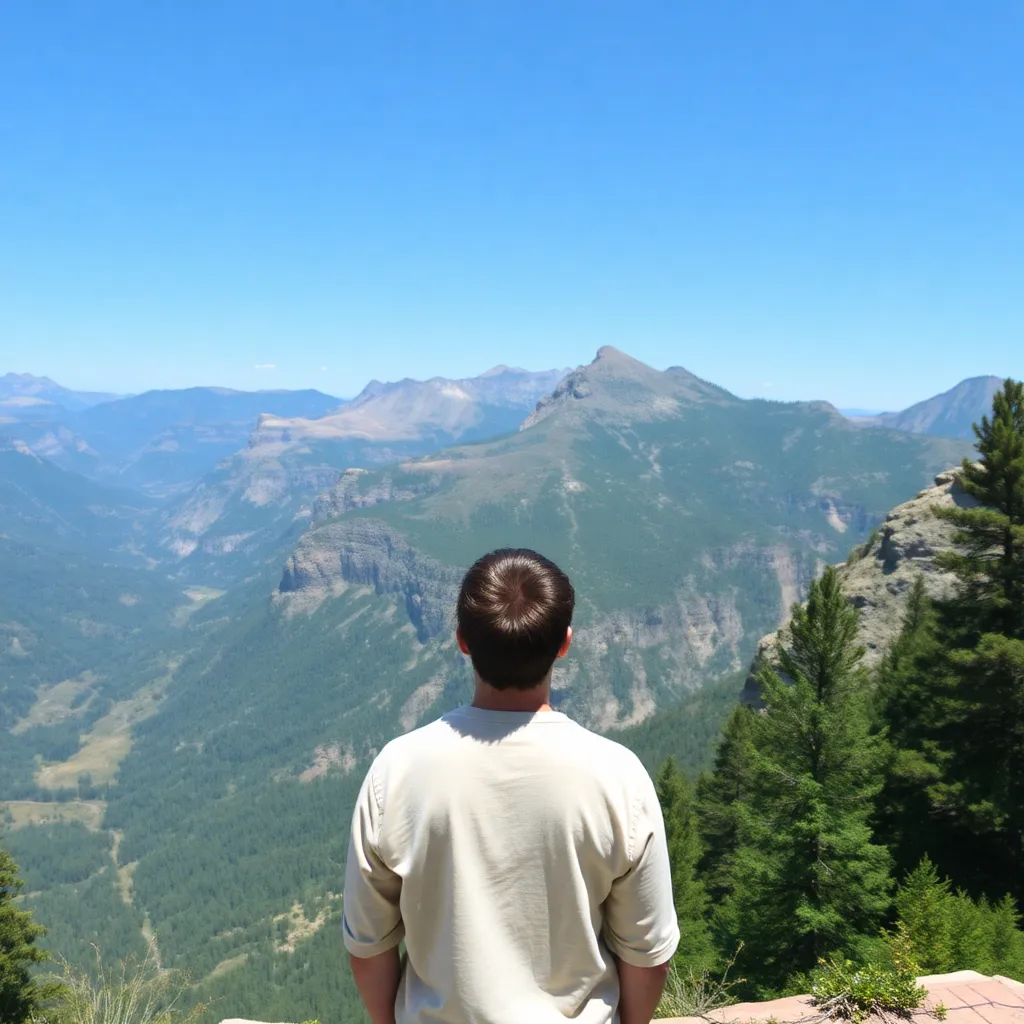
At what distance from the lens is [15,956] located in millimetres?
22953

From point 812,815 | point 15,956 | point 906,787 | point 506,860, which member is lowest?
point 15,956

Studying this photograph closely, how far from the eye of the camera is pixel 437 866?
3705 mm

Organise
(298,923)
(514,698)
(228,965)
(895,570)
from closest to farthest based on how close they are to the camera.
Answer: (514,698) → (895,570) → (228,965) → (298,923)

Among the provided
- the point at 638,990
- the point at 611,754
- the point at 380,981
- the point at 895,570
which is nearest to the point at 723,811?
the point at 895,570

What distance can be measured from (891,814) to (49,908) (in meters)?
237

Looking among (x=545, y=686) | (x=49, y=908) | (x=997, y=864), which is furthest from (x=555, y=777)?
(x=49, y=908)

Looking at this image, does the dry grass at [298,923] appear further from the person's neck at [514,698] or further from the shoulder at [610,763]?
the shoulder at [610,763]

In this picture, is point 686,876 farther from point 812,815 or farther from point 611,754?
point 611,754

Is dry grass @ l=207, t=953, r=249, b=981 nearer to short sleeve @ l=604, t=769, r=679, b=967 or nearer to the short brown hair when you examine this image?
short sleeve @ l=604, t=769, r=679, b=967

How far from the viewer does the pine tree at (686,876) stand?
29.1 m

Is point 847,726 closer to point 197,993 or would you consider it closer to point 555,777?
point 555,777

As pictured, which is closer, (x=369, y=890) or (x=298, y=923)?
(x=369, y=890)

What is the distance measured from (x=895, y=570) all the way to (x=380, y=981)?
2655 inches

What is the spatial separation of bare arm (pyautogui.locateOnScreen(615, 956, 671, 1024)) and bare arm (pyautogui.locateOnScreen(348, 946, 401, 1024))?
1.30 meters
